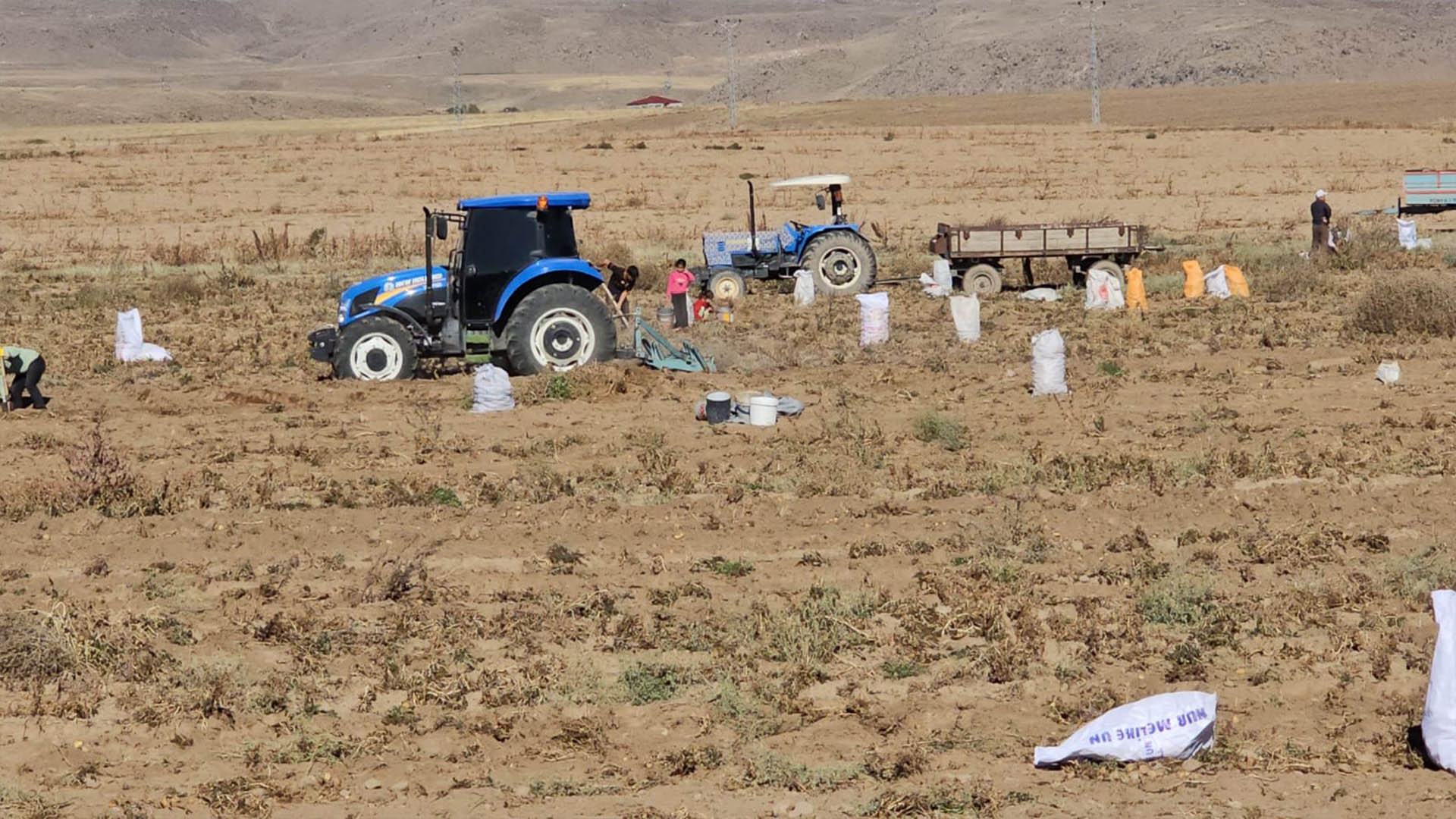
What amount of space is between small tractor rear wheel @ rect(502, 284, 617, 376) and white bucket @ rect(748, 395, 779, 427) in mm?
2409

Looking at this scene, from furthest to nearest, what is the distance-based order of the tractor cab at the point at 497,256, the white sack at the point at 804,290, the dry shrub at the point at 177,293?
the dry shrub at the point at 177,293 < the white sack at the point at 804,290 < the tractor cab at the point at 497,256

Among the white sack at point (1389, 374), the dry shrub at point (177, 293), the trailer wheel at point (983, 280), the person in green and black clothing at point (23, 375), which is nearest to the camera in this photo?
the person in green and black clothing at point (23, 375)

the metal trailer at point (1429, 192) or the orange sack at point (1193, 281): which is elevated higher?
the metal trailer at point (1429, 192)

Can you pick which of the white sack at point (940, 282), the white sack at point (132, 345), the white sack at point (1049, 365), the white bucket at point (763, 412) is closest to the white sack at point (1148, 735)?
the white bucket at point (763, 412)

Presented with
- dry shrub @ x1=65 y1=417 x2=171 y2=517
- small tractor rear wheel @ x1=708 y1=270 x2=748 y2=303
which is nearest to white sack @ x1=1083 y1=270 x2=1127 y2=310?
small tractor rear wheel @ x1=708 y1=270 x2=748 y2=303

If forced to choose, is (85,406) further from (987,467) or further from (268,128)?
(268,128)

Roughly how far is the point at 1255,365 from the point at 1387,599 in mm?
6836

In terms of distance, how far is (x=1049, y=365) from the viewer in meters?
14.2

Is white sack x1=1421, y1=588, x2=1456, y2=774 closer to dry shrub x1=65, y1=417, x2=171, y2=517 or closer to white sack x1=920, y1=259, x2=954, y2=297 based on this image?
dry shrub x1=65, y1=417, x2=171, y2=517

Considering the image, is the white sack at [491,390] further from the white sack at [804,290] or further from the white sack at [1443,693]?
the white sack at [1443,693]

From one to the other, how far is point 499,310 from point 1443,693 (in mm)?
9862

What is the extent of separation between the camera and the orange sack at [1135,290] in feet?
63.3

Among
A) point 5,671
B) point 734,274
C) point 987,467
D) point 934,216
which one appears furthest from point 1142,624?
point 934,216

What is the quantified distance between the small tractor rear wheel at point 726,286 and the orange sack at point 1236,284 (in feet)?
19.1
